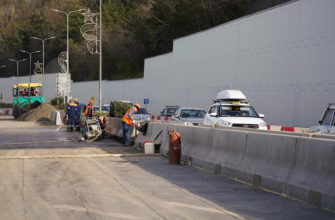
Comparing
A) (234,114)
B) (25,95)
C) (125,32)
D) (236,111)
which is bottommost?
(25,95)

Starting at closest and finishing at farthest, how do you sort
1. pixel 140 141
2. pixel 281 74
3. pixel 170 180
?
pixel 170 180 → pixel 140 141 → pixel 281 74

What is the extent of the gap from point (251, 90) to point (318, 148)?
85.5 feet

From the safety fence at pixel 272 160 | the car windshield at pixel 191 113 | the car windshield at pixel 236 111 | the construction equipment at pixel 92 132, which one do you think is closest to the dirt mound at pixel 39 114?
the car windshield at pixel 191 113

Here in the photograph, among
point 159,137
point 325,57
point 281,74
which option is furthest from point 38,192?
point 281,74

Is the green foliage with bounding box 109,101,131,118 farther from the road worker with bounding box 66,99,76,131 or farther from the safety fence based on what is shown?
the safety fence

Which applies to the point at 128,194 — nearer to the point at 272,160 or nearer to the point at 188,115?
the point at 272,160

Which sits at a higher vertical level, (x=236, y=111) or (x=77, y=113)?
(x=236, y=111)

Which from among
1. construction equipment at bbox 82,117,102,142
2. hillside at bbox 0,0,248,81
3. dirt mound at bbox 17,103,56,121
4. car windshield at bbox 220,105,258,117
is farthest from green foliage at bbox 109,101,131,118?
hillside at bbox 0,0,248,81

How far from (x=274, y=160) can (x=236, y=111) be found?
440 inches

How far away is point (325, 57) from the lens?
87.5ft

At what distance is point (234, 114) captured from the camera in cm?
2125

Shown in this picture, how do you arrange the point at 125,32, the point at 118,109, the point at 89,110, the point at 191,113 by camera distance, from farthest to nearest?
the point at 125,32
the point at 118,109
the point at 89,110
the point at 191,113

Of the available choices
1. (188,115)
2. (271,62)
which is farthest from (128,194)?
(271,62)

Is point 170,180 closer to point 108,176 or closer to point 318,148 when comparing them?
point 108,176
